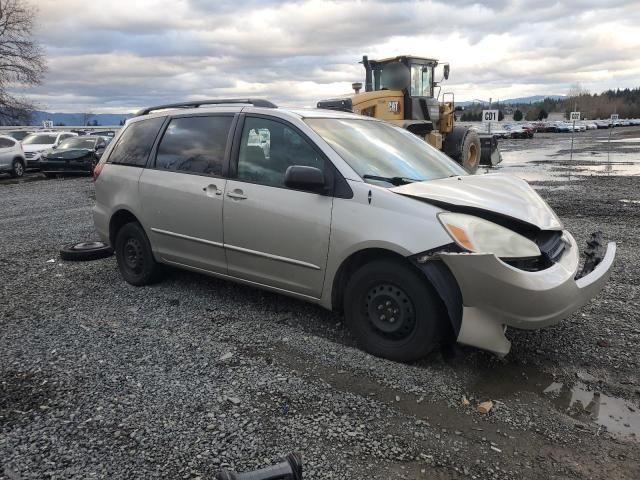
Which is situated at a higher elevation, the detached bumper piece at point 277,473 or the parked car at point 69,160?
the parked car at point 69,160

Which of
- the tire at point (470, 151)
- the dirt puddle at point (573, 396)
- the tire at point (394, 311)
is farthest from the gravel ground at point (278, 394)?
the tire at point (470, 151)

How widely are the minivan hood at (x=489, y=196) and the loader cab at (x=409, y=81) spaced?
37.0ft

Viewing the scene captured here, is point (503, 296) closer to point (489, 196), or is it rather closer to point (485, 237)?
point (485, 237)

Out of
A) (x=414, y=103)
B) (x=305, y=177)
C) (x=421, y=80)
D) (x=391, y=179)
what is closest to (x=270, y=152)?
(x=305, y=177)

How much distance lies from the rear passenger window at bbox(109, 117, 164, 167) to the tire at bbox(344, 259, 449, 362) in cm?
280

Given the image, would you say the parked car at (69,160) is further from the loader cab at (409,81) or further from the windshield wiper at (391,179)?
the windshield wiper at (391,179)

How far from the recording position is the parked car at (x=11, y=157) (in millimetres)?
19484

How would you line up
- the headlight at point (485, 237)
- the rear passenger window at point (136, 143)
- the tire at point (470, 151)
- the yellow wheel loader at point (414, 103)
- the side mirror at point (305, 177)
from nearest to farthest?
the headlight at point (485, 237) < the side mirror at point (305, 177) < the rear passenger window at point (136, 143) < the yellow wheel loader at point (414, 103) < the tire at point (470, 151)

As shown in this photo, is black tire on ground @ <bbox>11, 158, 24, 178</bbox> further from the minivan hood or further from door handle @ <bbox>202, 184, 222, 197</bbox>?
the minivan hood

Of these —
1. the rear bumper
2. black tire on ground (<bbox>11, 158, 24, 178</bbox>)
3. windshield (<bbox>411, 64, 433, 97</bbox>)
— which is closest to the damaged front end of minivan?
the rear bumper

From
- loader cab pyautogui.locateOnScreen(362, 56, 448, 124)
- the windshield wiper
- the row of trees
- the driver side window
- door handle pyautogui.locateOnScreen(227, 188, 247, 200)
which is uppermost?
the row of trees

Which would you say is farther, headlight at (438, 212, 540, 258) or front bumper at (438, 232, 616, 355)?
headlight at (438, 212, 540, 258)

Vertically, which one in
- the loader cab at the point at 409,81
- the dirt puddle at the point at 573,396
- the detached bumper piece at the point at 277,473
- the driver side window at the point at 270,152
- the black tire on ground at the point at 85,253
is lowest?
the dirt puddle at the point at 573,396

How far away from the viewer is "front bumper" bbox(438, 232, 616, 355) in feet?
10.8
